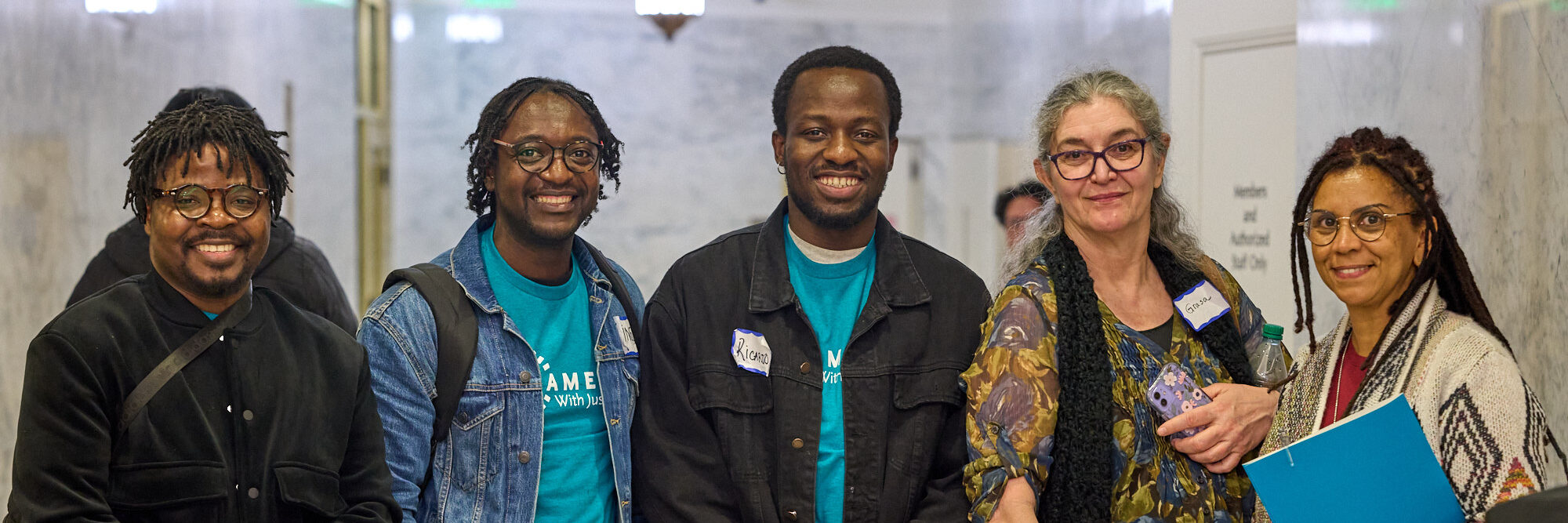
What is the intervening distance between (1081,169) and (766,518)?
884mm

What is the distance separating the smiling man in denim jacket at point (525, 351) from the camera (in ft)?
7.13

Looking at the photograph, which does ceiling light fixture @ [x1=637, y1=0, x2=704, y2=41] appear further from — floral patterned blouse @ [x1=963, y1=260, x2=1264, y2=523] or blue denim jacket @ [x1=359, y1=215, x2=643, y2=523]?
floral patterned blouse @ [x1=963, y1=260, x2=1264, y2=523]

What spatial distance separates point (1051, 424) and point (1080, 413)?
0.06 meters

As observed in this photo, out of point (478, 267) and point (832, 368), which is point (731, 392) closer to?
point (832, 368)

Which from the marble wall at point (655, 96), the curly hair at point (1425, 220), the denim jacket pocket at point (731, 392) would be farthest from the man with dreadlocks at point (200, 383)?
the marble wall at point (655, 96)

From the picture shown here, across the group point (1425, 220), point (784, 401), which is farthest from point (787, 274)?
point (1425, 220)

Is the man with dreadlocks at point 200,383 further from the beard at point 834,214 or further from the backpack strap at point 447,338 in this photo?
the beard at point 834,214

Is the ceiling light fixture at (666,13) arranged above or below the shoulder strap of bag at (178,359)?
above

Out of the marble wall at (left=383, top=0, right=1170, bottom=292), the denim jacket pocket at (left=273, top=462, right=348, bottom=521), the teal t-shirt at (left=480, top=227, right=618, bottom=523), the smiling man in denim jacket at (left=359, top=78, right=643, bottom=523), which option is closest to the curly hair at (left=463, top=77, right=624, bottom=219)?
the smiling man in denim jacket at (left=359, top=78, right=643, bottom=523)

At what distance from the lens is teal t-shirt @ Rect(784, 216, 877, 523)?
2.27 metres

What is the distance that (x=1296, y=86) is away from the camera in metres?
4.00

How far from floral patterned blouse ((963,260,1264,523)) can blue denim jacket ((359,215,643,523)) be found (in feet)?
2.35

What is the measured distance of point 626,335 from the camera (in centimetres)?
243

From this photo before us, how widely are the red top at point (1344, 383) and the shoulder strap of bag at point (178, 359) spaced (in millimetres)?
1796
